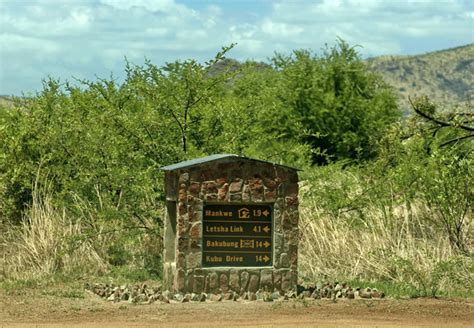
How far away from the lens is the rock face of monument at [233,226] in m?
14.4

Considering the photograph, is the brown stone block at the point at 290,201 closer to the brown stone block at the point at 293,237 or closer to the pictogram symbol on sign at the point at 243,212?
the brown stone block at the point at 293,237

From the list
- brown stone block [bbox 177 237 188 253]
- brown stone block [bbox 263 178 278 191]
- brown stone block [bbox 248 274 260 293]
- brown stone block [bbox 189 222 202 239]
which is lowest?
brown stone block [bbox 248 274 260 293]

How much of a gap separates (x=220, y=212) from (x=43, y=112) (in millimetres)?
7565

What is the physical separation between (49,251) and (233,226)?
398cm

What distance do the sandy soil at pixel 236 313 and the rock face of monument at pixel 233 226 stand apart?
65 cm

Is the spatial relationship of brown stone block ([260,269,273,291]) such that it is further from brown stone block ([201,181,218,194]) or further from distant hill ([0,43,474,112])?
distant hill ([0,43,474,112])

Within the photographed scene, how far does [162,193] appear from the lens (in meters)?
17.8

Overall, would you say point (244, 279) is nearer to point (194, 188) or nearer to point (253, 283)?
point (253, 283)

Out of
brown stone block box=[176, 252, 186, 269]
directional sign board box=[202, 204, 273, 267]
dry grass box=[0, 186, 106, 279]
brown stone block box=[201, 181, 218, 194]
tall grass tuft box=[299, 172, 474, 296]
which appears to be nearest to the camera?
brown stone block box=[176, 252, 186, 269]

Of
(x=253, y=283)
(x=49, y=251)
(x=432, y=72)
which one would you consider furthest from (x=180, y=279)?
(x=432, y=72)

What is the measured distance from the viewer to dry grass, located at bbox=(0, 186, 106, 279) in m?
16.8

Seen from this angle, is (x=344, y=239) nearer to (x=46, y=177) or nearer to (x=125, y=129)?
(x=125, y=129)

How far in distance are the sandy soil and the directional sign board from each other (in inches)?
31.3

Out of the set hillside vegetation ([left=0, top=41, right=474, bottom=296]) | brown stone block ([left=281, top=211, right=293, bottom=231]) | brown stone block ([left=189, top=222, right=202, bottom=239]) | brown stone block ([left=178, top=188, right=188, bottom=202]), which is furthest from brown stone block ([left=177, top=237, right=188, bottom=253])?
hillside vegetation ([left=0, top=41, right=474, bottom=296])
